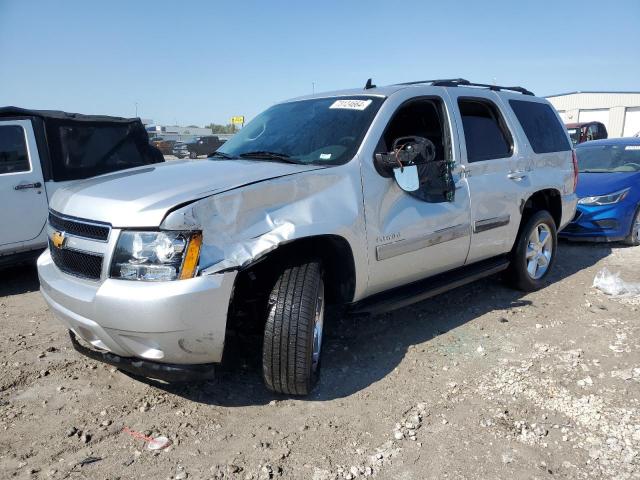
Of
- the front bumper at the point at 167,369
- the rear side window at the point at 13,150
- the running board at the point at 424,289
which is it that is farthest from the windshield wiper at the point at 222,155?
the rear side window at the point at 13,150

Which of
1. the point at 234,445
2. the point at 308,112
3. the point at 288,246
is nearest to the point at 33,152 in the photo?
the point at 308,112

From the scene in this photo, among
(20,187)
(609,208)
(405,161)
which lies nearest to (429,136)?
(405,161)

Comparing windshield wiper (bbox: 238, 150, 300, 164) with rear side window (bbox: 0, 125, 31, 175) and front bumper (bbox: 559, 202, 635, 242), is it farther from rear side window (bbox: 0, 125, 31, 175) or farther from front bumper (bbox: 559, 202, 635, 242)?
front bumper (bbox: 559, 202, 635, 242)

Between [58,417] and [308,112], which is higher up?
[308,112]

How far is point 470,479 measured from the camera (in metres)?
2.40

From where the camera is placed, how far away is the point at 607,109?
37094mm

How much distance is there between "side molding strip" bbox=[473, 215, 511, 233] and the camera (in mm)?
4152

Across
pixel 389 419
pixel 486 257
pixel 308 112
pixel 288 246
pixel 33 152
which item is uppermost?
pixel 308 112

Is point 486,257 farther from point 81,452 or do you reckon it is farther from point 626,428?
point 81,452

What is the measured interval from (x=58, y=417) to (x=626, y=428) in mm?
3217

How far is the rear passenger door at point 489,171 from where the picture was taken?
415 cm

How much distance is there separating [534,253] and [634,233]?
9.68 ft

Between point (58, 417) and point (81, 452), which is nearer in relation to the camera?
point (81, 452)

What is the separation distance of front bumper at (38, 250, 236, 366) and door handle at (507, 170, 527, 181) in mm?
2953
